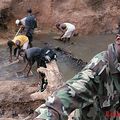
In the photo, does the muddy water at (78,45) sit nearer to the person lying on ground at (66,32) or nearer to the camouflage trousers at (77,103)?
the person lying on ground at (66,32)

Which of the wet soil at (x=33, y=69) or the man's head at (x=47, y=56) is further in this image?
the man's head at (x=47, y=56)

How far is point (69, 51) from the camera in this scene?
11.5 meters

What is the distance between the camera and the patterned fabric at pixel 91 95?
1.63 m

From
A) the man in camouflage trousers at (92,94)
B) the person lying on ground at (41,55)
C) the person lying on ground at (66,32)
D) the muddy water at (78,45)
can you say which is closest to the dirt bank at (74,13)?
the muddy water at (78,45)

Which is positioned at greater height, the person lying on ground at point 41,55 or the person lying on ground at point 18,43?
the person lying on ground at point 41,55

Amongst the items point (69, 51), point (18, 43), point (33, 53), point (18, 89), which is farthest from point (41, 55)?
point (69, 51)

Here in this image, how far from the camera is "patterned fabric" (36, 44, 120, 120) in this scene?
1628mm

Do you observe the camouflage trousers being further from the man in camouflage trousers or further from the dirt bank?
the dirt bank

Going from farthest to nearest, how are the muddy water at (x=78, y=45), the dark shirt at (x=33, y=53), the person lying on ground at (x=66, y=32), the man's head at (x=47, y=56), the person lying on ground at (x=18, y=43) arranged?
the person lying on ground at (x=66, y=32) < the person lying on ground at (x=18, y=43) < the muddy water at (x=78, y=45) < the dark shirt at (x=33, y=53) < the man's head at (x=47, y=56)

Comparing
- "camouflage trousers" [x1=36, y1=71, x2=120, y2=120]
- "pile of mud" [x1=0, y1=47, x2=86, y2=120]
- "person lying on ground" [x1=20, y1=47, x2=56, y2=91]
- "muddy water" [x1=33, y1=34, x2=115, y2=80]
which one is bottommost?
"muddy water" [x1=33, y1=34, x2=115, y2=80]

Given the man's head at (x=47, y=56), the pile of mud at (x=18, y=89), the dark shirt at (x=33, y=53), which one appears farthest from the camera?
the dark shirt at (x=33, y=53)

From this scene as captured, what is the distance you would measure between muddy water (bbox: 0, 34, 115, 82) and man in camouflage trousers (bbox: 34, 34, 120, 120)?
696 cm

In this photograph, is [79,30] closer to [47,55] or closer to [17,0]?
[17,0]

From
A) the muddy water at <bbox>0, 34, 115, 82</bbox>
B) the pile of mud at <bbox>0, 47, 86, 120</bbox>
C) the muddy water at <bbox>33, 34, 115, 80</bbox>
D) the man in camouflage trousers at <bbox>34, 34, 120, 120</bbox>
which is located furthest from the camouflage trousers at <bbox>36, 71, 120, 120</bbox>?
the muddy water at <bbox>33, 34, 115, 80</bbox>
